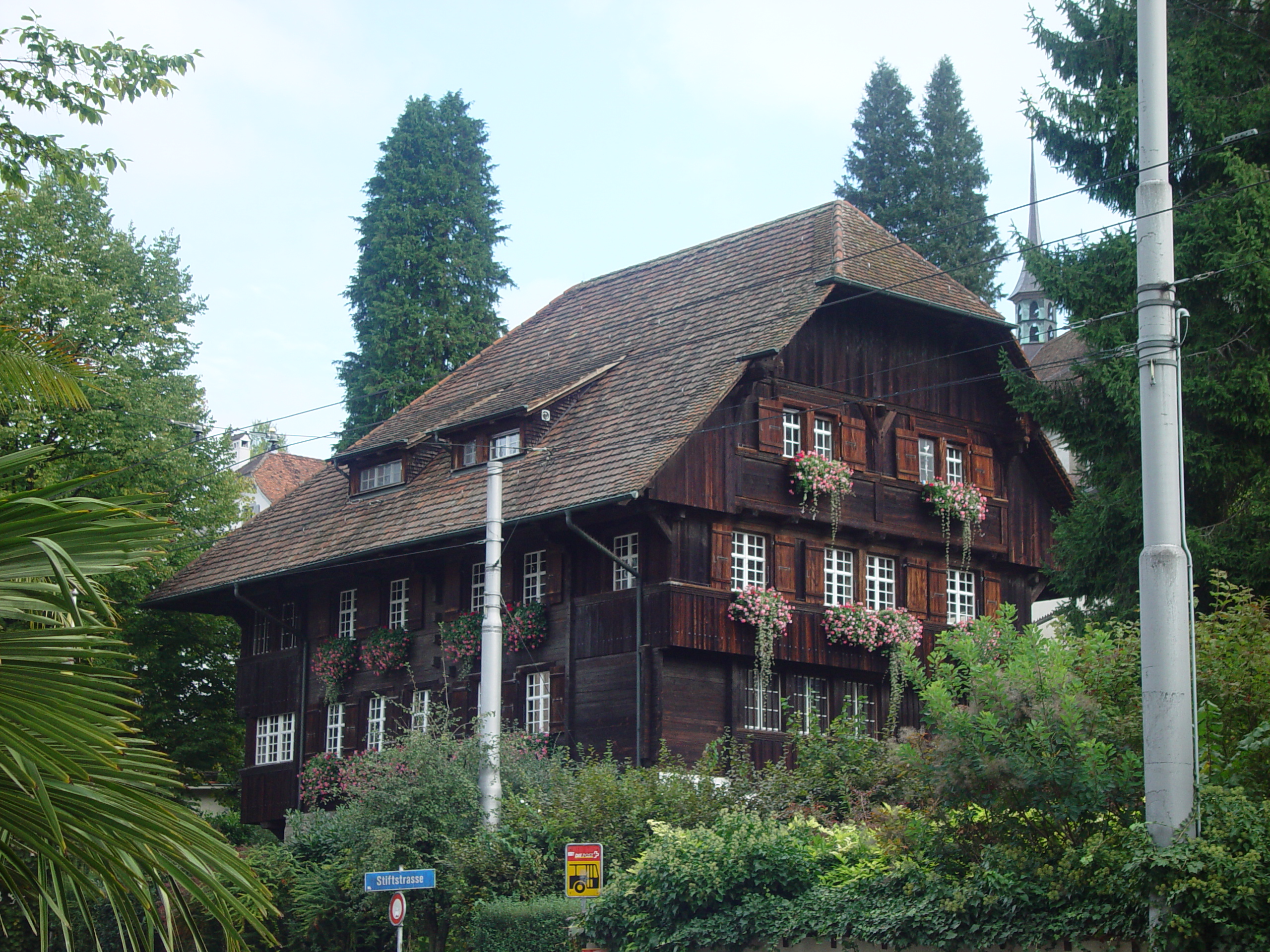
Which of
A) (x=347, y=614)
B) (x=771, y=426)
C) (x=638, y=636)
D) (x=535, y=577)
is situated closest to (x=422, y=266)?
(x=347, y=614)

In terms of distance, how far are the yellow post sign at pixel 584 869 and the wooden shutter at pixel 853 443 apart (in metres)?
13.3

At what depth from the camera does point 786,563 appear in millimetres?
29531

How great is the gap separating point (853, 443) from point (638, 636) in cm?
606

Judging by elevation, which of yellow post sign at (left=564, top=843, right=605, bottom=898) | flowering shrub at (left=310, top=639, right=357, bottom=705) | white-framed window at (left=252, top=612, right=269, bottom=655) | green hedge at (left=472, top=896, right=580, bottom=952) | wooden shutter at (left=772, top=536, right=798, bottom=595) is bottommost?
green hedge at (left=472, top=896, right=580, bottom=952)

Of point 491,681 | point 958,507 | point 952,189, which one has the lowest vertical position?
point 491,681

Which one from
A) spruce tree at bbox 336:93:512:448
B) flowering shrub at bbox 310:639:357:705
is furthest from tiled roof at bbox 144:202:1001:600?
spruce tree at bbox 336:93:512:448

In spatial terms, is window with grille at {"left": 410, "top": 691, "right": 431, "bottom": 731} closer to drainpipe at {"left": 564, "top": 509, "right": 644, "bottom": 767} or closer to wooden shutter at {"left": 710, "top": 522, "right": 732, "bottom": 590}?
drainpipe at {"left": 564, "top": 509, "right": 644, "bottom": 767}

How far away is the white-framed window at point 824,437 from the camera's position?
3069cm

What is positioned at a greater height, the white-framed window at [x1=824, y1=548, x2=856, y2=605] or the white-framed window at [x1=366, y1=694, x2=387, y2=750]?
the white-framed window at [x1=824, y1=548, x2=856, y2=605]

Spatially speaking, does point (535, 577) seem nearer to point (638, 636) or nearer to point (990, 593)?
point (638, 636)

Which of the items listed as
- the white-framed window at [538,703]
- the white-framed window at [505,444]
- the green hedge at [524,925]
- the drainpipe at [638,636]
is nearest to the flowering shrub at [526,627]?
the white-framed window at [538,703]

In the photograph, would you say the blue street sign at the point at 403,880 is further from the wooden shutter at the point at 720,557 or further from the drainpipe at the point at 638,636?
the wooden shutter at the point at 720,557

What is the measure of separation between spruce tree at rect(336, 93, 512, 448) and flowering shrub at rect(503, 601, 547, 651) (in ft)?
55.7

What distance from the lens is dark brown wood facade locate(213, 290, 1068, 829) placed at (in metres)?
28.1
